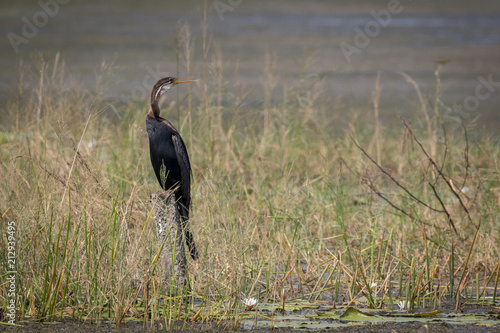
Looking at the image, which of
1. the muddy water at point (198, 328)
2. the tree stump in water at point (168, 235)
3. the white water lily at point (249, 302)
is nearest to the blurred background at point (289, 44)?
the tree stump in water at point (168, 235)

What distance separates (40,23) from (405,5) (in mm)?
15116

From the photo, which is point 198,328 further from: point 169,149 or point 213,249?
point 169,149

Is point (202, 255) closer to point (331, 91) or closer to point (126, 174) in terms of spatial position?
point (126, 174)

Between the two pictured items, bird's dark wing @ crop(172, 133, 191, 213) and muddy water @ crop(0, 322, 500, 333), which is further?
bird's dark wing @ crop(172, 133, 191, 213)

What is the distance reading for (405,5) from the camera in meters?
31.4

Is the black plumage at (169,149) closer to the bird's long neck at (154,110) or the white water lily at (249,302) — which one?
the bird's long neck at (154,110)

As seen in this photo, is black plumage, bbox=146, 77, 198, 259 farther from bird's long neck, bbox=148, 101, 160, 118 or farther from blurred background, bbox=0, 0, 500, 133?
blurred background, bbox=0, 0, 500, 133

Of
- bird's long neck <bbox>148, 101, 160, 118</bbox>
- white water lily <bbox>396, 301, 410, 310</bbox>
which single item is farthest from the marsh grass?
bird's long neck <bbox>148, 101, 160, 118</bbox>

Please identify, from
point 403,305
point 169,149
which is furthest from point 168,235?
point 403,305

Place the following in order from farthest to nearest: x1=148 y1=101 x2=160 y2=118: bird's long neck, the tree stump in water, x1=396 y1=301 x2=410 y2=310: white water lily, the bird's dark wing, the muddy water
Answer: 1. x1=148 y1=101 x2=160 y2=118: bird's long neck
2. the bird's dark wing
3. the tree stump in water
4. x1=396 y1=301 x2=410 y2=310: white water lily
5. the muddy water

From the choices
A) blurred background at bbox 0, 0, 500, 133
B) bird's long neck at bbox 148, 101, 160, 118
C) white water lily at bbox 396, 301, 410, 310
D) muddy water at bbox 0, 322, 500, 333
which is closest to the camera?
muddy water at bbox 0, 322, 500, 333

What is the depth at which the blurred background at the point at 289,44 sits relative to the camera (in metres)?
12.9

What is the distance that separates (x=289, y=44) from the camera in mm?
19688

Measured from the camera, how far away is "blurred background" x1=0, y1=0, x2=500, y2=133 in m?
12.9
